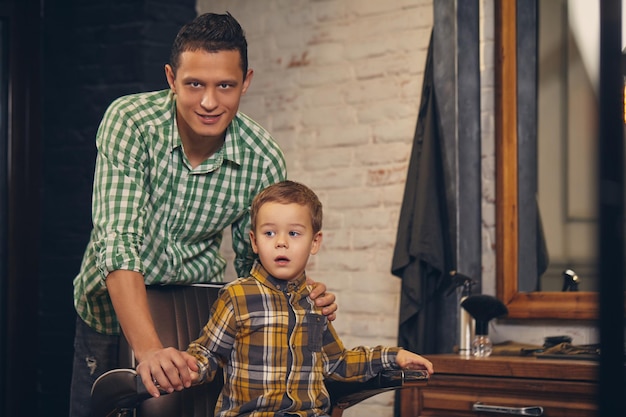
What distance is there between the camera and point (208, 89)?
77.5 inches

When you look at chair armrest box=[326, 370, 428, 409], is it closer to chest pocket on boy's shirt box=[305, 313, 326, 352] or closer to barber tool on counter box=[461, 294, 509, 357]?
chest pocket on boy's shirt box=[305, 313, 326, 352]

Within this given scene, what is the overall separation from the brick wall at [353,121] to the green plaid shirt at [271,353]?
1.34m

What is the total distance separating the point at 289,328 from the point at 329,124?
1.70 meters

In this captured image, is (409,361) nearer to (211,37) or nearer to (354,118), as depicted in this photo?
(211,37)

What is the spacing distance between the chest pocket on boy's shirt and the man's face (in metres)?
0.44

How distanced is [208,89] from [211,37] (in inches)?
4.4

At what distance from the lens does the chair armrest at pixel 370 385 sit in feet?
5.99

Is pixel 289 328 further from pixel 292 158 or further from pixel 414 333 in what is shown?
pixel 292 158

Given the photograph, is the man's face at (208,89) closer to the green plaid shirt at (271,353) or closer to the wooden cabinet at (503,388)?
the green plaid shirt at (271,353)

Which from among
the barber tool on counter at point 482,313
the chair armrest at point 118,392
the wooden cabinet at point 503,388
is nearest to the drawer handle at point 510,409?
the wooden cabinet at point 503,388

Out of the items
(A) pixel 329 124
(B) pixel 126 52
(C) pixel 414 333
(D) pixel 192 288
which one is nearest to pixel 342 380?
(D) pixel 192 288

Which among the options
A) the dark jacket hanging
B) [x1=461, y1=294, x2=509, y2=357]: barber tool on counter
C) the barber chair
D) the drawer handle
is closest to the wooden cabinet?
the drawer handle

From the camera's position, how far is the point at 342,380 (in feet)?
6.38

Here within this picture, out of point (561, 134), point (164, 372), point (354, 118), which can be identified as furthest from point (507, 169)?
point (164, 372)
